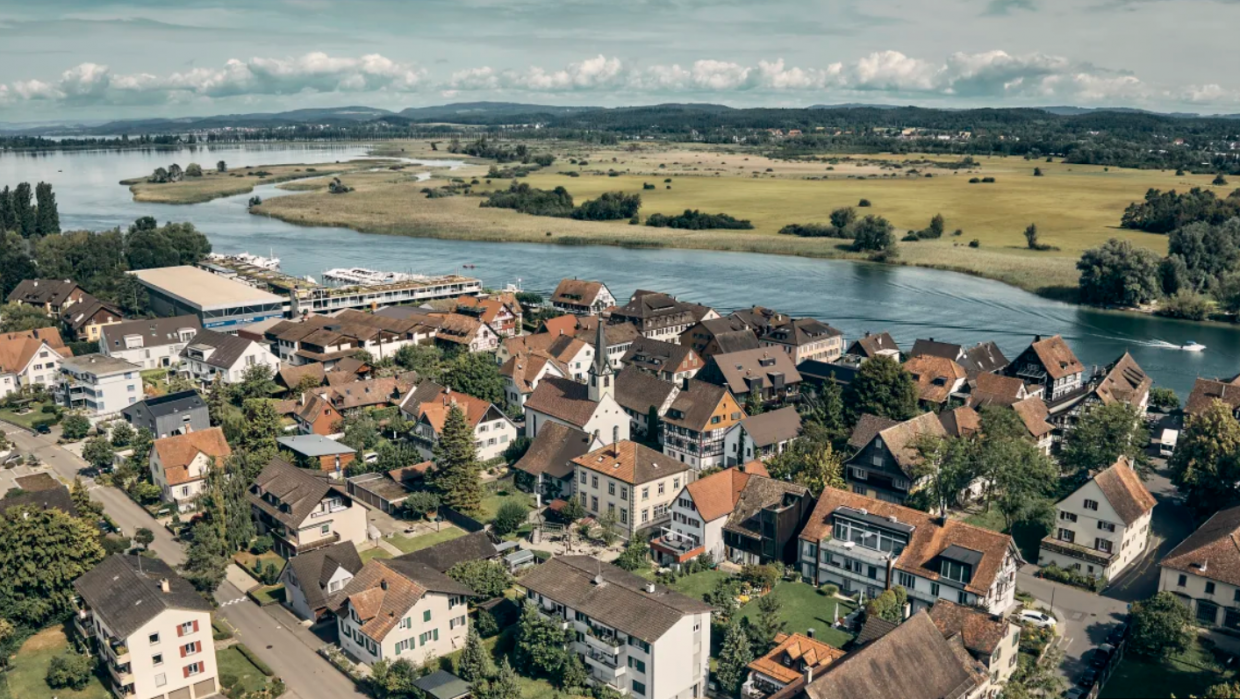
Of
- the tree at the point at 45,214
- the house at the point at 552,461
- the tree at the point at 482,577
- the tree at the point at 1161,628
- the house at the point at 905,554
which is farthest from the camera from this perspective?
the tree at the point at 45,214

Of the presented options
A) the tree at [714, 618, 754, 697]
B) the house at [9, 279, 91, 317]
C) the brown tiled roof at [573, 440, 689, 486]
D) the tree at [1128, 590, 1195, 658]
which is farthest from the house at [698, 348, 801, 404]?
the house at [9, 279, 91, 317]

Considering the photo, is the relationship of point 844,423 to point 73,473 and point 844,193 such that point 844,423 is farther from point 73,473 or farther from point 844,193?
point 844,193

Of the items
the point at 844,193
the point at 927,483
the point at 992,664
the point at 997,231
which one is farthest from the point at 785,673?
the point at 844,193

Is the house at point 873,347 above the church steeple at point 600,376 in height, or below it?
below

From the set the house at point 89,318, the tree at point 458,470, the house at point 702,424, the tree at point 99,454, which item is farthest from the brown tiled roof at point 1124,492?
the house at point 89,318

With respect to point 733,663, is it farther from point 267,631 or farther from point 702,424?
point 702,424

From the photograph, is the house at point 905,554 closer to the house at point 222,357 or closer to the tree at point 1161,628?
the tree at point 1161,628
